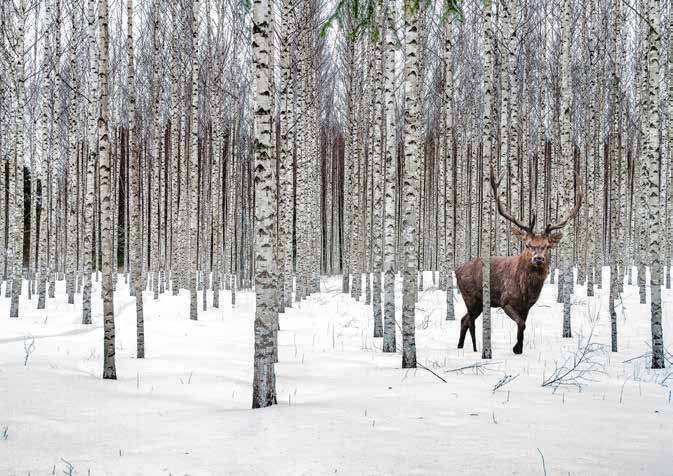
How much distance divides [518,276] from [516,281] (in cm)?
9

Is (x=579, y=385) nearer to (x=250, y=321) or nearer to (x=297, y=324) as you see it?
(x=297, y=324)

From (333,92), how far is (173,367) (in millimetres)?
18836

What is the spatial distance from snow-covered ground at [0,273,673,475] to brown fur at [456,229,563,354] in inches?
23.9

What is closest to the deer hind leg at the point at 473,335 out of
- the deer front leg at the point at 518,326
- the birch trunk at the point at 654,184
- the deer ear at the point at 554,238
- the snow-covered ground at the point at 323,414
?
the snow-covered ground at the point at 323,414

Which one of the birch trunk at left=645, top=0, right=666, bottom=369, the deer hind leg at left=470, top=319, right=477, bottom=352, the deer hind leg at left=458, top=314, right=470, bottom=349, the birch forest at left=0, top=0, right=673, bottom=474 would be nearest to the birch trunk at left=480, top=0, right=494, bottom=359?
the birch forest at left=0, top=0, right=673, bottom=474

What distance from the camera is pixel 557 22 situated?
15.7 m

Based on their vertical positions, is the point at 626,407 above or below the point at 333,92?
below

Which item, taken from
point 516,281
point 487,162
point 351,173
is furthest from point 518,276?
point 351,173

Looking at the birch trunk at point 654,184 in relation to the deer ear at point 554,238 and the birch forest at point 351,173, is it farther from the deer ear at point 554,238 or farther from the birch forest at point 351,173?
the deer ear at point 554,238

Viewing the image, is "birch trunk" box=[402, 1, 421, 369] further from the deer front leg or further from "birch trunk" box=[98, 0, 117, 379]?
"birch trunk" box=[98, 0, 117, 379]

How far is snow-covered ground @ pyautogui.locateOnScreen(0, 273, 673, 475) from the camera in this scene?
3086 mm

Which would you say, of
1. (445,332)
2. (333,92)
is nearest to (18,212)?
(445,332)

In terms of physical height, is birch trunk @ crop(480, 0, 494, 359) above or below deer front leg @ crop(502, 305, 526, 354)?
above

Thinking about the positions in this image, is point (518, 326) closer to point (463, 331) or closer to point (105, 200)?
point (463, 331)
